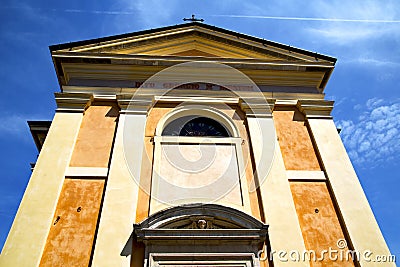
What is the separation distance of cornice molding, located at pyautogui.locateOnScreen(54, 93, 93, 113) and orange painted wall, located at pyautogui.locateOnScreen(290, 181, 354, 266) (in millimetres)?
6227

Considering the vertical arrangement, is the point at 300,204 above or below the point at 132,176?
below

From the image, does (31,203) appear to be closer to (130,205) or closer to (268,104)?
(130,205)

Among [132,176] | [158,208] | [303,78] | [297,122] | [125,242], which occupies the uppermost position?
[303,78]

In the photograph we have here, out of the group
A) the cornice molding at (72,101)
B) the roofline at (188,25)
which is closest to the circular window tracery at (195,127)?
the cornice molding at (72,101)

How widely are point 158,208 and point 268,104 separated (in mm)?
4885

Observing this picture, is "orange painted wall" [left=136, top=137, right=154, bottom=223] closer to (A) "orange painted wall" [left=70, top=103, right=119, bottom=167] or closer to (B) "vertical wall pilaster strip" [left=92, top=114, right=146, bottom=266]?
(B) "vertical wall pilaster strip" [left=92, top=114, right=146, bottom=266]

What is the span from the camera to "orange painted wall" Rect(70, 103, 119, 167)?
9.34 meters

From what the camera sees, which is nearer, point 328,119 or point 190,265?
point 190,265

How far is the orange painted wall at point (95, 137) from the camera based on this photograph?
30.6 feet

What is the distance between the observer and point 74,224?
8.00 m

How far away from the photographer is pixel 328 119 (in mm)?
11000

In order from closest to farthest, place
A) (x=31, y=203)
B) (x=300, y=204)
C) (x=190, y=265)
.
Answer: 1. (x=190, y=265)
2. (x=31, y=203)
3. (x=300, y=204)

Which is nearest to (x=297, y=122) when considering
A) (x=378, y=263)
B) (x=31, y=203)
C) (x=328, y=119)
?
(x=328, y=119)

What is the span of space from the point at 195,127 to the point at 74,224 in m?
4.39
